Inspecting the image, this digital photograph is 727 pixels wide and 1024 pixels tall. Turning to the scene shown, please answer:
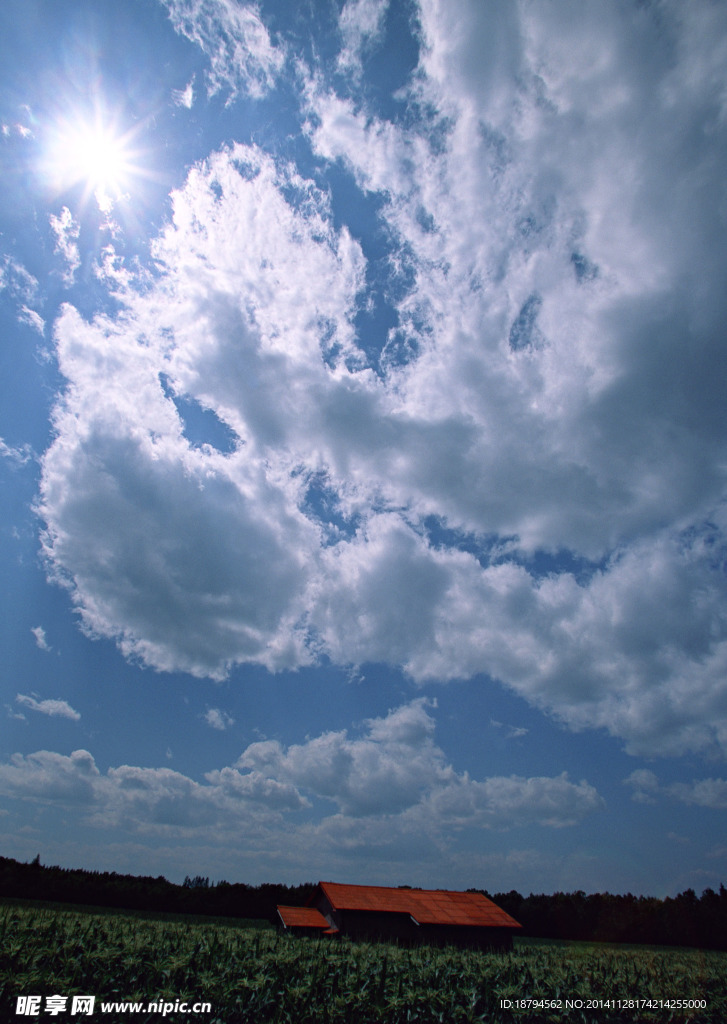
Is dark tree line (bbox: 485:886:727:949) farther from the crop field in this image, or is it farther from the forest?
the crop field

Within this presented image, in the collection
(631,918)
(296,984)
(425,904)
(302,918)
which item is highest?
(296,984)

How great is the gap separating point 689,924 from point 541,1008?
233 feet

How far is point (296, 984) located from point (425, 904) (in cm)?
2643

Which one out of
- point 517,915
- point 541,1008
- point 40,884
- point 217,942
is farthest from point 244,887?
point 541,1008

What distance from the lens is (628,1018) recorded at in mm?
20906

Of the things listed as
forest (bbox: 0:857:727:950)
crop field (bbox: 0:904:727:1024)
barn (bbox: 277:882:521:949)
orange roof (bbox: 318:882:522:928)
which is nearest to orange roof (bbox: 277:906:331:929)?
barn (bbox: 277:882:521:949)

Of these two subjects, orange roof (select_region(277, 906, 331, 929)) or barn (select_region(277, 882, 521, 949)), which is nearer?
barn (select_region(277, 882, 521, 949))

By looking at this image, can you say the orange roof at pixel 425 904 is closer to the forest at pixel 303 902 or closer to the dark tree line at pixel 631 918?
the forest at pixel 303 902

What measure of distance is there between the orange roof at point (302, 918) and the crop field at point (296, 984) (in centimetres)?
1418

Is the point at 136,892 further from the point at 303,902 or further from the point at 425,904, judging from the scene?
the point at 425,904

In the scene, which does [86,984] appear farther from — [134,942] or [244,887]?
[244,887]

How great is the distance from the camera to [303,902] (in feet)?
200

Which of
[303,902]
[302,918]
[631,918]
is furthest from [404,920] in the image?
[631,918]

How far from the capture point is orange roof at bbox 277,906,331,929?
37.7 meters
